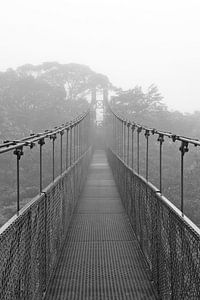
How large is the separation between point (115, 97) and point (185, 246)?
3453cm

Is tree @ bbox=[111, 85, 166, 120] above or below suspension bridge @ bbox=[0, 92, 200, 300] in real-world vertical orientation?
above

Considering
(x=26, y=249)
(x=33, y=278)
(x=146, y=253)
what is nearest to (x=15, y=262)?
(x=26, y=249)

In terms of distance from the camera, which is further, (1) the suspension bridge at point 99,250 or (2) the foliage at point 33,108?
(2) the foliage at point 33,108

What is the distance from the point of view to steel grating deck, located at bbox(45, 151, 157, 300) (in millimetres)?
3393

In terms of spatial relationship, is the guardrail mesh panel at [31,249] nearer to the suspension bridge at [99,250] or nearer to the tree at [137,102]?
the suspension bridge at [99,250]

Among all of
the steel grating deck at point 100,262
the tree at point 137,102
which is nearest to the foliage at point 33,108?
the tree at point 137,102

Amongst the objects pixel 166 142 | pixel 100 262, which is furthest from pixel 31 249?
pixel 166 142

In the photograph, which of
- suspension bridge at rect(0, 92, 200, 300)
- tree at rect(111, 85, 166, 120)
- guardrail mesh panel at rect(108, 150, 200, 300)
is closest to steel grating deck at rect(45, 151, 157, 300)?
suspension bridge at rect(0, 92, 200, 300)

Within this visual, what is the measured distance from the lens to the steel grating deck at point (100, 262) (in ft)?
11.1

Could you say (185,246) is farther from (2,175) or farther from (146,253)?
(2,175)

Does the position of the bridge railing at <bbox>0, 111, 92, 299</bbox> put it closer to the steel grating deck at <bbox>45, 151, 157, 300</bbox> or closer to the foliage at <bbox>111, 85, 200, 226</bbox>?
the steel grating deck at <bbox>45, 151, 157, 300</bbox>

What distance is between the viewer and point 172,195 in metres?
21.1

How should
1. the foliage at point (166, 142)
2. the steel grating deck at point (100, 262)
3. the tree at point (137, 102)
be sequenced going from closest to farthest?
the steel grating deck at point (100, 262), the foliage at point (166, 142), the tree at point (137, 102)

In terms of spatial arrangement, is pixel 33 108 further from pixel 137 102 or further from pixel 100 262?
pixel 100 262
